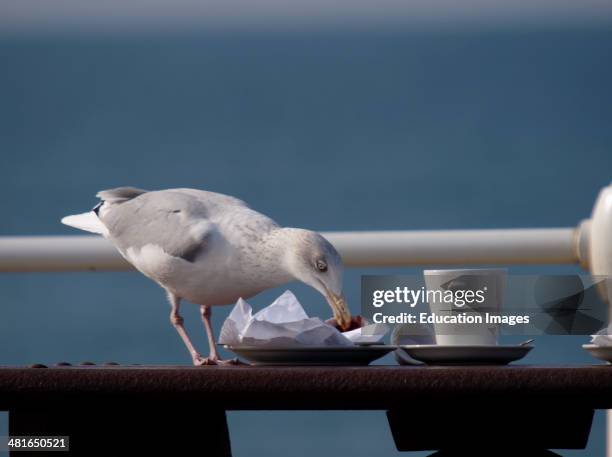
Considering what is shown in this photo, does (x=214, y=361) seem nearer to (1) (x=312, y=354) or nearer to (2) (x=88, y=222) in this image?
(1) (x=312, y=354)

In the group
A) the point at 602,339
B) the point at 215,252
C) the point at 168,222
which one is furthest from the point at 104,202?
the point at 602,339

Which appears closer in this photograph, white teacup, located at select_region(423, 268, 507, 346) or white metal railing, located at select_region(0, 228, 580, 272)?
white teacup, located at select_region(423, 268, 507, 346)

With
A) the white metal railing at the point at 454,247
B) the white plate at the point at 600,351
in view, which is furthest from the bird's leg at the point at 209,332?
the white plate at the point at 600,351

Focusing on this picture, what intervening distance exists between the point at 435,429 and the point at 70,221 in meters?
1.30

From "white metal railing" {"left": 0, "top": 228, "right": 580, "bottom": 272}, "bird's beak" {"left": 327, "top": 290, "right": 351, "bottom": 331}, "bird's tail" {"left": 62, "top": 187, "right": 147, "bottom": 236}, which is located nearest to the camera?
"bird's beak" {"left": 327, "top": 290, "right": 351, "bottom": 331}

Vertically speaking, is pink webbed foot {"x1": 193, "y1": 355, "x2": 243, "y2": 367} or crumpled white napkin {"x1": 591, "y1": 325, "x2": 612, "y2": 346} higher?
pink webbed foot {"x1": 193, "y1": 355, "x2": 243, "y2": 367}

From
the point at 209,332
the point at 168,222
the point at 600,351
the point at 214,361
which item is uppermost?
the point at 168,222

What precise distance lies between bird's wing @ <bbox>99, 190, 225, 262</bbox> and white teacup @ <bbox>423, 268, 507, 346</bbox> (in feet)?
1.88

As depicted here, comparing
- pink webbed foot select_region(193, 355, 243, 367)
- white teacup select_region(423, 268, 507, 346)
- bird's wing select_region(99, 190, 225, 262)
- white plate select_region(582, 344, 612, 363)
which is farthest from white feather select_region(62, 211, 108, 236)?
white plate select_region(582, 344, 612, 363)

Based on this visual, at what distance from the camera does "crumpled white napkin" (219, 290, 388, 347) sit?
51.2 inches

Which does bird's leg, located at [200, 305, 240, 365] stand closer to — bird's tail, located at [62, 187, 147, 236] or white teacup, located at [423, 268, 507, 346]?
bird's tail, located at [62, 187, 147, 236]

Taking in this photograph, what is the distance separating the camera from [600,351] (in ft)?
4.02

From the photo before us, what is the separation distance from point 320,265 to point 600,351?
52 cm

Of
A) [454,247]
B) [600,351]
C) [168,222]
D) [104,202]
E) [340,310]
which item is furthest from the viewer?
[454,247]
